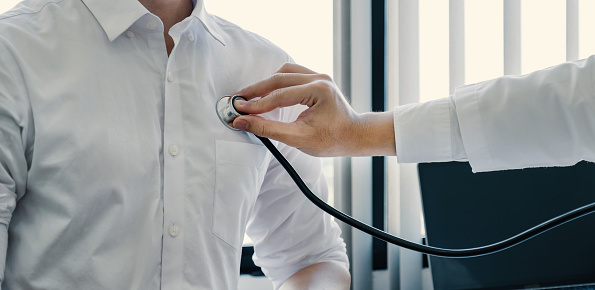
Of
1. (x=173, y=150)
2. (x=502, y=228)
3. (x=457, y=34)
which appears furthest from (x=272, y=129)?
(x=457, y=34)

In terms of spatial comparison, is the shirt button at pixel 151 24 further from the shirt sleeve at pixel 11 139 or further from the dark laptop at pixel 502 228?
the dark laptop at pixel 502 228

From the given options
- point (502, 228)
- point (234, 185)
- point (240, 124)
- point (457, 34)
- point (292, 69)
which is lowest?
point (502, 228)

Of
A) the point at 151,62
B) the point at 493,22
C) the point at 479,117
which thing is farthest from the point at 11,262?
the point at 493,22

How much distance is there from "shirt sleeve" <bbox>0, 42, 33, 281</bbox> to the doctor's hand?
322mm

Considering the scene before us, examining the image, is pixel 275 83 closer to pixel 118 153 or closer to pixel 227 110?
pixel 227 110

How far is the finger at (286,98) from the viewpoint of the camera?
34.1 inches

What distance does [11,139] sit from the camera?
29.1 inches

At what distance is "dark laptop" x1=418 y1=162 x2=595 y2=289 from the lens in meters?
1.30

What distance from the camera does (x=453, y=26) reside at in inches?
67.1

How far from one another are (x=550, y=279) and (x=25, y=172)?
46.8 inches

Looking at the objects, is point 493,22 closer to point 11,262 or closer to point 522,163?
point 522,163

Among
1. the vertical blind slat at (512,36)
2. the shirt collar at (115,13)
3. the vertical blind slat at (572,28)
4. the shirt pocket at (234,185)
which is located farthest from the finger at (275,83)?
the vertical blind slat at (572,28)

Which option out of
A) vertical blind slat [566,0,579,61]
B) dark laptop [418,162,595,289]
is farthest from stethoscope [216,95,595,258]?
vertical blind slat [566,0,579,61]

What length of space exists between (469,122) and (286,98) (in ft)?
1.06
